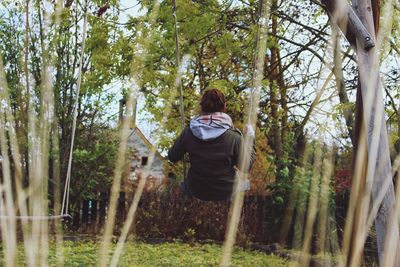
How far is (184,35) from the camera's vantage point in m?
5.84

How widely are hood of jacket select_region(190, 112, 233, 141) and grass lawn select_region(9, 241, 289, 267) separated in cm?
187

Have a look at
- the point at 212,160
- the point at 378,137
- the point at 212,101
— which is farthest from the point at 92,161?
the point at 378,137

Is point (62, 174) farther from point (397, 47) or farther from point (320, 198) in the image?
point (397, 47)

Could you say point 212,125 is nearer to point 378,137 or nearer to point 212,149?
point 212,149

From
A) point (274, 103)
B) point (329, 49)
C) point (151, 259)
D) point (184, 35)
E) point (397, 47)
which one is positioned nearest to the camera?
point (151, 259)

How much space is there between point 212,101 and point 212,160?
0.37 meters

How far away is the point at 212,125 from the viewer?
127 inches

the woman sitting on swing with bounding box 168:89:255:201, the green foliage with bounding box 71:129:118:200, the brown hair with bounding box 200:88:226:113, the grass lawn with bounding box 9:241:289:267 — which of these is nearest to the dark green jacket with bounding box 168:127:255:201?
the woman sitting on swing with bounding box 168:89:255:201

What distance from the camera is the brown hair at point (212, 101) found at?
3.14 metres

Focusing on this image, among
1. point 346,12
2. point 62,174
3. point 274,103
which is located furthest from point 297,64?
point 346,12

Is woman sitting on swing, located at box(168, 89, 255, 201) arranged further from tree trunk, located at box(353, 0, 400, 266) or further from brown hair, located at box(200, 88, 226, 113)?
tree trunk, located at box(353, 0, 400, 266)

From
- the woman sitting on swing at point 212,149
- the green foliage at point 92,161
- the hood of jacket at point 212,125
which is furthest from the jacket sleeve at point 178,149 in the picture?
the green foliage at point 92,161

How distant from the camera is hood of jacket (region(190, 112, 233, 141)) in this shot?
126 inches

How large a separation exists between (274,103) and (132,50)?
87.3 inches
